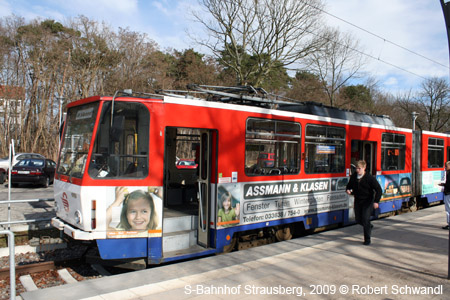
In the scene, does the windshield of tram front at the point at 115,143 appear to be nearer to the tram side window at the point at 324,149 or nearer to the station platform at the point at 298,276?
the station platform at the point at 298,276

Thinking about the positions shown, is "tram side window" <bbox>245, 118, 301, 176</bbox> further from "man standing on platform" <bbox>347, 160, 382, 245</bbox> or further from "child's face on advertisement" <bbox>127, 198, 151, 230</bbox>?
"child's face on advertisement" <bbox>127, 198, 151, 230</bbox>

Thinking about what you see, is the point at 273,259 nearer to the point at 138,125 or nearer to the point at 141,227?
the point at 141,227

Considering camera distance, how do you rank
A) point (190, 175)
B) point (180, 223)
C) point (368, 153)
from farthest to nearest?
point (368, 153), point (190, 175), point (180, 223)

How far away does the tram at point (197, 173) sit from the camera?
17.9ft

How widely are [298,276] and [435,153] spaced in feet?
34.8

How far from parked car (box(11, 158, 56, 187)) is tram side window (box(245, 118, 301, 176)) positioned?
1384cm

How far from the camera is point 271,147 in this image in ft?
23.1

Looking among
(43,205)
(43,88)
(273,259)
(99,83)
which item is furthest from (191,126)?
(43,88)

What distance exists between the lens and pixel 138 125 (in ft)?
18.5

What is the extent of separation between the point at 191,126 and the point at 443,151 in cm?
1183

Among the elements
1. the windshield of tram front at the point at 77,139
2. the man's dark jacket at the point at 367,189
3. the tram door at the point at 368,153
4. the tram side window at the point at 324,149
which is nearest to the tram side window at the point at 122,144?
the windshield of tram front at the point at 77,139

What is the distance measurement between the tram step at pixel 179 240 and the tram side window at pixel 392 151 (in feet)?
21.2

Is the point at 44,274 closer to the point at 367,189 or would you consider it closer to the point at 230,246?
the point at 230,246

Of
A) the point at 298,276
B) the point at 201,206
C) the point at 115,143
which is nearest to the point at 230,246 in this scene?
the point at 201,206
